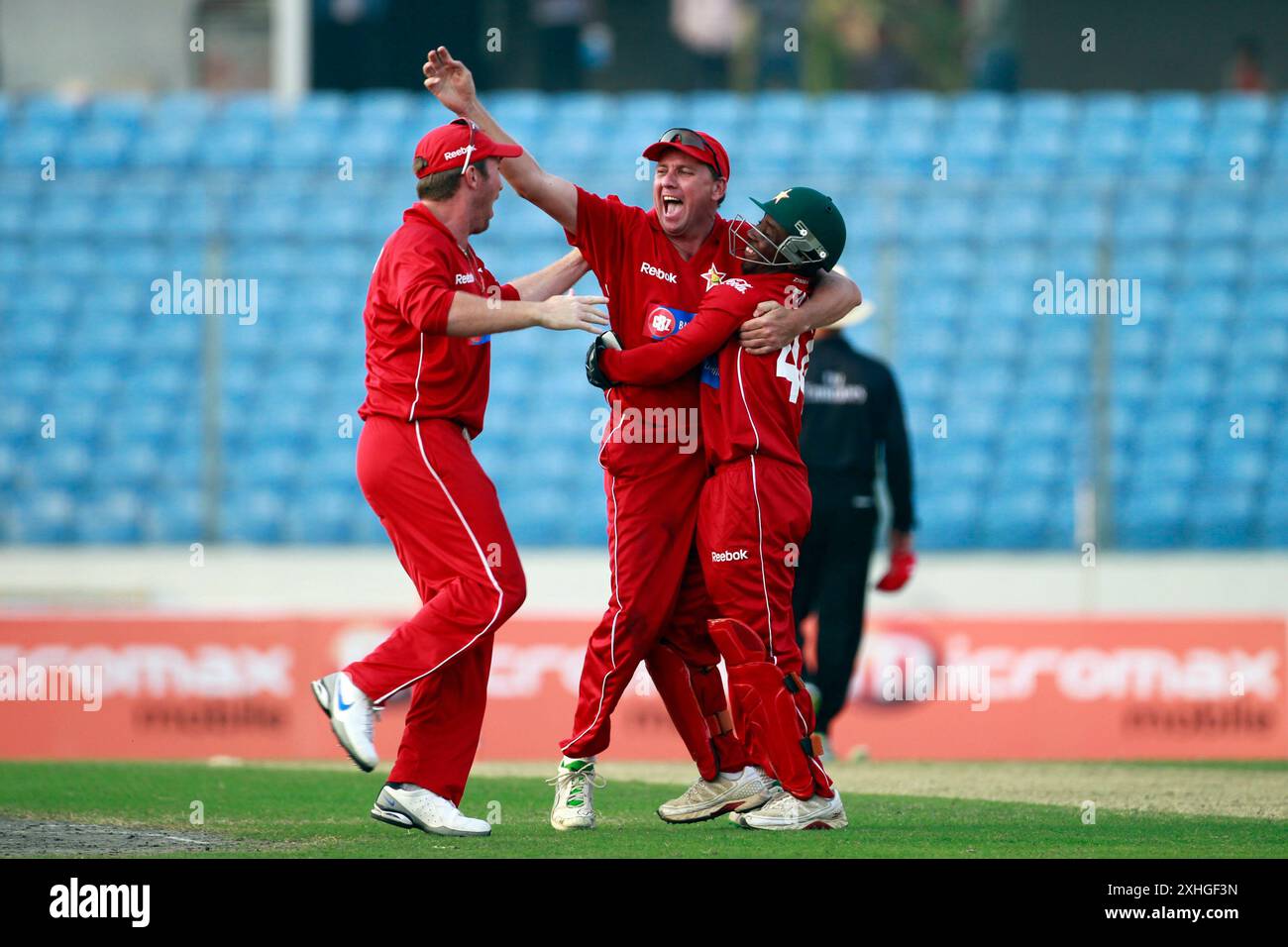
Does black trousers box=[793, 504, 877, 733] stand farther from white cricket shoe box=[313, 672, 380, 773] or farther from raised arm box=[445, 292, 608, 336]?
white cricket shoe box=[313, 672, 380, 773]

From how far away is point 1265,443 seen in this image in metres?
13.2

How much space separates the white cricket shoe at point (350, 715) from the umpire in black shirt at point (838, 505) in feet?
12.4

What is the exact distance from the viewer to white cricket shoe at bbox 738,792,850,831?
6.12 metres

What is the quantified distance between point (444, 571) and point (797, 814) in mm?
1458

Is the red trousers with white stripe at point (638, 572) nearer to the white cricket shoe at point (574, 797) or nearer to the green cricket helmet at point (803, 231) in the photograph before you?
the white cricket shoe at point (574, 797)

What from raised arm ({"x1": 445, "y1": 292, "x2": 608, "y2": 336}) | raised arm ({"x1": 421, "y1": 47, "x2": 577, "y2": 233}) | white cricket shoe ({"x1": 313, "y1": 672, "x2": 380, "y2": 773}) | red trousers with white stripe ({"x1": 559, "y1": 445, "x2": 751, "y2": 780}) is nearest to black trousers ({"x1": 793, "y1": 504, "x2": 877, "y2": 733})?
red trousers with white stripe ({"x1": 559, "y1": 445, "x2": 751, "y2": 780})

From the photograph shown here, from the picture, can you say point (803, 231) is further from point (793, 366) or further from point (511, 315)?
point (511, 315)

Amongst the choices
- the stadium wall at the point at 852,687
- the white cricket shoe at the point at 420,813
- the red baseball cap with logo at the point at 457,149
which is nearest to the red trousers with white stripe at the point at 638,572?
the white cricket shoe at the point at 420,813

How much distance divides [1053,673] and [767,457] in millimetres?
5299

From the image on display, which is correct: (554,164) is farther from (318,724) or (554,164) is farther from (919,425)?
(318,724)

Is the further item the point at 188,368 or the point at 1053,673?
the point at 188,368
